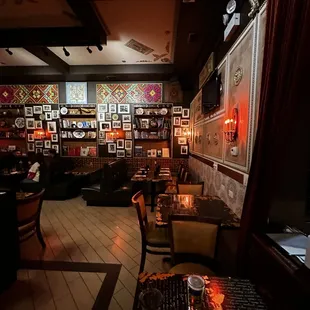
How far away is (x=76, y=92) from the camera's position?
668 cm

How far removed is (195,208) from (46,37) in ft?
13.3

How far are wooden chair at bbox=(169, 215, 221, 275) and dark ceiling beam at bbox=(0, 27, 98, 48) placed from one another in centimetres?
369

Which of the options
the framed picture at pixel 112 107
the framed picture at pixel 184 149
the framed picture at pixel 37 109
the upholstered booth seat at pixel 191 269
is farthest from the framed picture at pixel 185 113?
the upholstered booth seat at pixel 191 269

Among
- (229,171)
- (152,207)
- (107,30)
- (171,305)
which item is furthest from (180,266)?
(107,30)

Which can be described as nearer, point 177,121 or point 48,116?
point 177,121

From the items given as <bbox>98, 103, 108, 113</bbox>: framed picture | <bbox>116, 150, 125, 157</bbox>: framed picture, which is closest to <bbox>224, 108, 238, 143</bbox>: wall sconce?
<bbox>116, 150, 125, 157</bbox>: framed picture

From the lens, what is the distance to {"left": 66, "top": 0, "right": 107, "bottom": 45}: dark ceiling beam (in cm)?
281

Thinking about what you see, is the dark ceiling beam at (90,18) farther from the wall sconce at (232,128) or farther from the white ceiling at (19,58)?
the wall sconce at (232,128)

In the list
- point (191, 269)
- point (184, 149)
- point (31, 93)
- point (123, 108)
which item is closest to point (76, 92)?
point (31, 93)

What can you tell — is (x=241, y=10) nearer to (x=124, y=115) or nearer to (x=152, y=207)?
(x=152, y=207)

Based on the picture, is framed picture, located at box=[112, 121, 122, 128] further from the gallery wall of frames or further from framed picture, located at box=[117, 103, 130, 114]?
framed picture, located at box=[117, 103, 130, 114]

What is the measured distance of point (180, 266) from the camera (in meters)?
1.73

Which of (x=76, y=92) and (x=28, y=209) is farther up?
(x=76, y=92)

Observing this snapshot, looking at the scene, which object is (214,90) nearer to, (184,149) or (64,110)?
(184,149)
